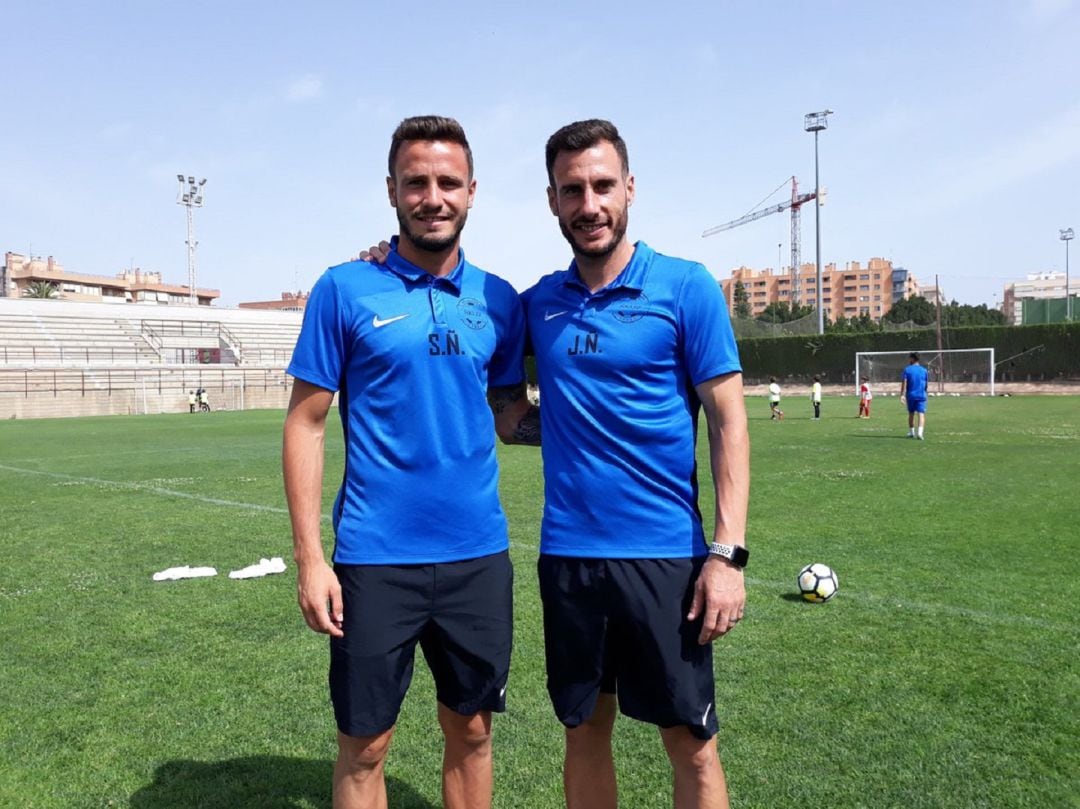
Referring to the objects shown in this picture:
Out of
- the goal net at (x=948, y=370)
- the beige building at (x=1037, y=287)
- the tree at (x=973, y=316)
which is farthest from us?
the beige building at (x=1037, y=287)

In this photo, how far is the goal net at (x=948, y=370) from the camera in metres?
42.6

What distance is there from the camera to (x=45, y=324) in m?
49.3

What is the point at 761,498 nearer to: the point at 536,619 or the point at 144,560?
the point at 536,619

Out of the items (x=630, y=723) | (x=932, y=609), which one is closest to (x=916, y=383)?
(x=932, y=609)

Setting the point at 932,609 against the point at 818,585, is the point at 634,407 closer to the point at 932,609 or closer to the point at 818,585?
the point at 818,585

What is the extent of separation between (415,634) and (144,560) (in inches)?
233

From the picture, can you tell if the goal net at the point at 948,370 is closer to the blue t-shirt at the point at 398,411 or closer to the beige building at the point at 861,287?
the blue t-shirt at the point at 398,411

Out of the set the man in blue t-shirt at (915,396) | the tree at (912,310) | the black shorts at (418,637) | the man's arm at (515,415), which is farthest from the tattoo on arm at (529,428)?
the tree at (912,310)

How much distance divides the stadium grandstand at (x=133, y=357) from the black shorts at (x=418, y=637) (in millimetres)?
43218

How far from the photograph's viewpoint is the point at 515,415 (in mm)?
3039

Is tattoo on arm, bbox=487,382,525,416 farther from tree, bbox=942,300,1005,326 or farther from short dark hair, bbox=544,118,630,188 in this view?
tree, bbox=942,300,1005,326

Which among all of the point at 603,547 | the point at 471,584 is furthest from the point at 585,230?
the point at 471,584

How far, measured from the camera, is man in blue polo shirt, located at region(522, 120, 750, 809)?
250 centimetres

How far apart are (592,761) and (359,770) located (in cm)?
71
